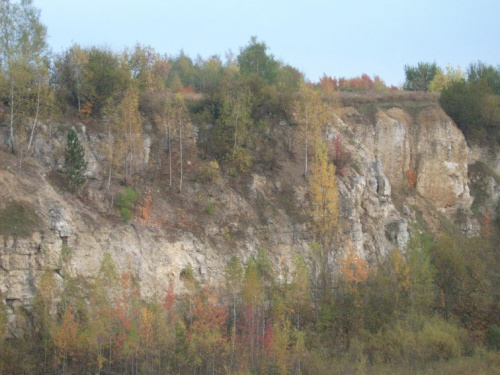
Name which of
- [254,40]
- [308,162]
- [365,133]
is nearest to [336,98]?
[365,133]

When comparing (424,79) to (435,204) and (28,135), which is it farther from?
(28,135)

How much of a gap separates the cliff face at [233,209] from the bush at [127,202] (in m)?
0.71

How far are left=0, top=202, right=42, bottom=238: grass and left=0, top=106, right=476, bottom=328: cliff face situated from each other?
0.25 meters

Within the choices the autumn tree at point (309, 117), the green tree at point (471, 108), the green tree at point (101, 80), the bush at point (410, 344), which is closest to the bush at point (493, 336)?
the bush at point (410, 344)

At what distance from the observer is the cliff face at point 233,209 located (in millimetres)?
33688

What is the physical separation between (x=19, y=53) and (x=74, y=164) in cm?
822

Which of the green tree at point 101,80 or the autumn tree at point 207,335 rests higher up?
the green tree at point 101,80

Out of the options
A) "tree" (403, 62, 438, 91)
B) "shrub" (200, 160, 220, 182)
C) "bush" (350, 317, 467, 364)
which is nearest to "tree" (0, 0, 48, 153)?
"shrub" (200, 160, 220, 182)

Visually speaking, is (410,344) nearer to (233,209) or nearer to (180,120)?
(233,209)

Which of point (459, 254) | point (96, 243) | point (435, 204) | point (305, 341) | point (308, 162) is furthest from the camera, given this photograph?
point (435, 204)

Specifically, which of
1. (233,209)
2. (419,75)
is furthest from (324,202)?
(419,75)

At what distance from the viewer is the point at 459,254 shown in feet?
144

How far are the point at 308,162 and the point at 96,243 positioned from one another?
61.6ft

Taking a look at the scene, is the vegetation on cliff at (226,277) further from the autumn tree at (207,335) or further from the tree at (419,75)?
the tree at (419,75)
